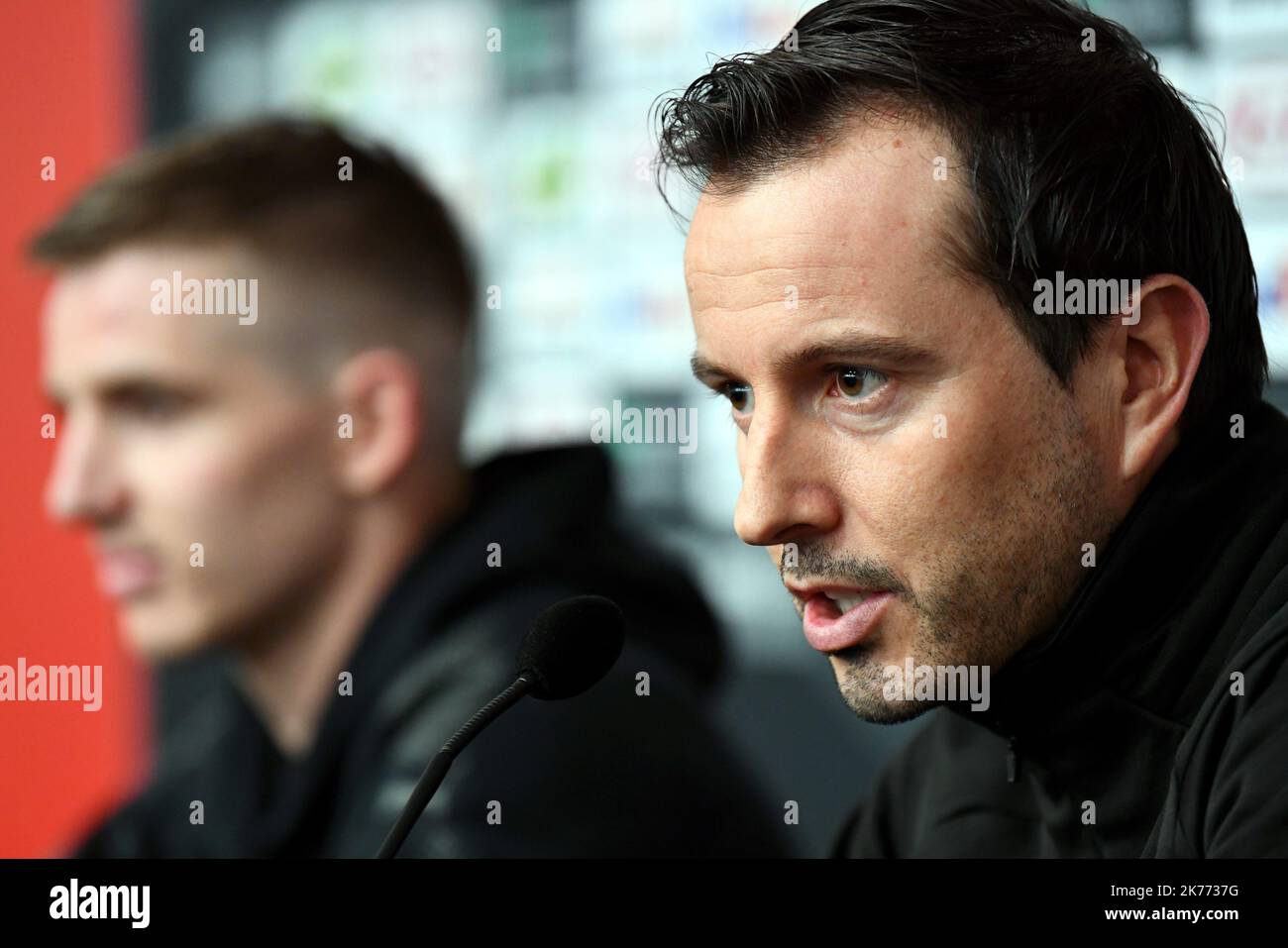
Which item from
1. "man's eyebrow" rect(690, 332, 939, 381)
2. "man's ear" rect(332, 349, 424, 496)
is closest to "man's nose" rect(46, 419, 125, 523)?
"man's ear" rect(332, 349, 424, 496)

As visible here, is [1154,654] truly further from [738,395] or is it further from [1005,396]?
[738,395]

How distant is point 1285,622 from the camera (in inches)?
29.9

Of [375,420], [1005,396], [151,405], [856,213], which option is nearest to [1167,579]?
[1005,396]

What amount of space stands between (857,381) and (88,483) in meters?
1.06

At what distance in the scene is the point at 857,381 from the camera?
2.91 ft

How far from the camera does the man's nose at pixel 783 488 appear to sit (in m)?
0.87

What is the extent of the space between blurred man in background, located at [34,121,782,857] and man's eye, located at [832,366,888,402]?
2.17ft

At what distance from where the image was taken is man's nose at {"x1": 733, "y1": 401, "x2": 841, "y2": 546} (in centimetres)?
87

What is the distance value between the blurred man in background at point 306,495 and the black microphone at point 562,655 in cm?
60

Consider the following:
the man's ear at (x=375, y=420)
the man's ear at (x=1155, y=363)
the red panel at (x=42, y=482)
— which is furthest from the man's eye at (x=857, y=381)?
the red panel at (x=42, y=482)

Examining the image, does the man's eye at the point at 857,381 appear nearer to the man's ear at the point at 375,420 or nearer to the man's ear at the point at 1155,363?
the man's ear at the point at 1155,363
